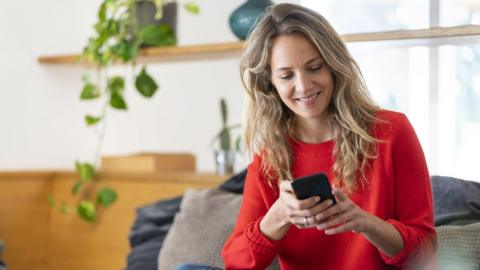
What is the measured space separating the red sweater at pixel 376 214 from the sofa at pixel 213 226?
0.17 m

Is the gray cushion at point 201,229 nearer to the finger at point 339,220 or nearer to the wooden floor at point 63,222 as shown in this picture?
the wooden floor at point 63,222

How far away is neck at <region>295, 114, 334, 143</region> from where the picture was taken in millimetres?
1611

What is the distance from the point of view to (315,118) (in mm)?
1615

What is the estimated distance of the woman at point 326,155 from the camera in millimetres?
1507

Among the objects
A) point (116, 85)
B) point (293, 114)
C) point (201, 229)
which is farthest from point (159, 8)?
point (293, 114)

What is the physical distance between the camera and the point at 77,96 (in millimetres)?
3051

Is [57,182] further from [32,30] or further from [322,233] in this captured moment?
[322,233]

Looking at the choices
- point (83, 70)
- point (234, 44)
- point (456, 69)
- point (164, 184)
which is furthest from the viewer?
point (83, 70)

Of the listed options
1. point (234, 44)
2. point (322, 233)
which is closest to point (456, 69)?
point (322, 233)

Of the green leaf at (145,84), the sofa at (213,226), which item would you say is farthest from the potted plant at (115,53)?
the sofa at (213,226)

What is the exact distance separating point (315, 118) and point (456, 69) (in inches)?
11.9

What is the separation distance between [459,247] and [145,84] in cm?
128

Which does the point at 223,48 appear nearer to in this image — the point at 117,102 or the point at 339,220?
the point at 117,102

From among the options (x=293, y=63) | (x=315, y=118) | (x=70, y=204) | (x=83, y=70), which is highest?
(x=293, y=63)
